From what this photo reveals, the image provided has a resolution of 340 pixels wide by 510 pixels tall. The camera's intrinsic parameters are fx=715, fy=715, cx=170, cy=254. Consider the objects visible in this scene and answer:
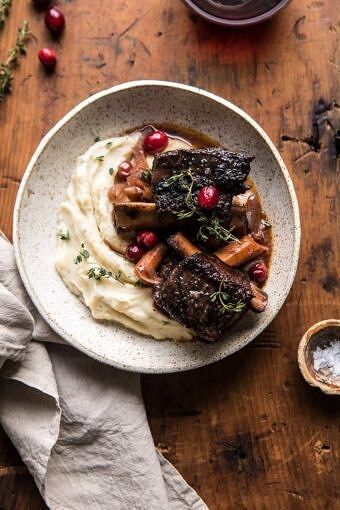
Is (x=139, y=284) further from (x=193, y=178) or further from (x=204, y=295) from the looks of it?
(x=193, y=178)

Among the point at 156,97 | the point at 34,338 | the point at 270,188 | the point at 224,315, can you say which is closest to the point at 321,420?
the point at 224,315

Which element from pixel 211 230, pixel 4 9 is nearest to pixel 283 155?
pixel 211 230

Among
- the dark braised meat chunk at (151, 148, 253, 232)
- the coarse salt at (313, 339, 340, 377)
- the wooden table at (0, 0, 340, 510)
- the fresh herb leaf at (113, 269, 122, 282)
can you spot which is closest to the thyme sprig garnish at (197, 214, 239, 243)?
the dark braised meat chunk at (151, 148, 253, 232)

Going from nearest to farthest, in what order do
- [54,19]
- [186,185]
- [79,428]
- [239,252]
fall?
[186,185] < [239,252] < [79,428] < [54,19]

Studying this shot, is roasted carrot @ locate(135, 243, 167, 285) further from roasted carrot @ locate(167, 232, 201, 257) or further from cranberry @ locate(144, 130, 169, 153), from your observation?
cranberry @ locate(144, 130, 169, 153)

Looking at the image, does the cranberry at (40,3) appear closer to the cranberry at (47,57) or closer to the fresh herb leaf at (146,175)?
the cranberry at (47,57)

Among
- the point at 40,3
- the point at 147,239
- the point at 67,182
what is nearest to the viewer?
the point at 147,239

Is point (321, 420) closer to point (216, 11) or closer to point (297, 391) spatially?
point (297, 391)
